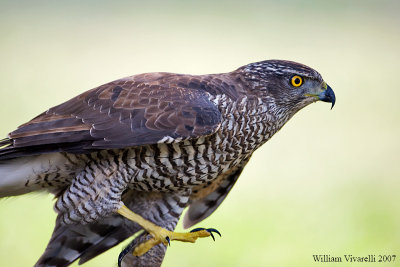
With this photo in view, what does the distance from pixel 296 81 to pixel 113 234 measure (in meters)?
1.86

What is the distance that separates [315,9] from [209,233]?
11138 mm

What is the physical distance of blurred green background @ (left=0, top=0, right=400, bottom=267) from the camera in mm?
8438

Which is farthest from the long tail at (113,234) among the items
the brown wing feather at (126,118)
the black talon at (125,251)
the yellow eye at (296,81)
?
the yellow eye at (296,81)

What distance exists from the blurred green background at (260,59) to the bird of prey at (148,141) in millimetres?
539

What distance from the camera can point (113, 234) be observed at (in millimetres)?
5691

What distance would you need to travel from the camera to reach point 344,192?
A: 9.66 meters

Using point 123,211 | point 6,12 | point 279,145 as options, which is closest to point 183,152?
point 123,211

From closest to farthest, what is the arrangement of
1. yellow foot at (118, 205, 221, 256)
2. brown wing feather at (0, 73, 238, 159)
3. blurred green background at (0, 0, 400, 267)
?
brown wing feather at (0, 73, 238, 159), yellow foot at (118, 205, 221, 256), blurred green background at (0, 0, 400, 267)

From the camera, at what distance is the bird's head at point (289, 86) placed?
521cm

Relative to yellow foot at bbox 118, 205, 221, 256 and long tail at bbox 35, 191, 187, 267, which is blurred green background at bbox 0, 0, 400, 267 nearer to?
long tail at bbox 35, 191, 187, 267

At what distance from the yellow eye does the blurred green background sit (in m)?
2.14

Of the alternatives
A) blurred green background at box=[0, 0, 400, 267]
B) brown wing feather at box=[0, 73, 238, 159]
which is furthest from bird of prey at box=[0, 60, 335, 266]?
blurred green background at box=[0, 0, 400, 267]

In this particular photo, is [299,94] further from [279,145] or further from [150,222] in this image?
[279,145]

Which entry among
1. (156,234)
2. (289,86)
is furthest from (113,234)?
(289,86)
